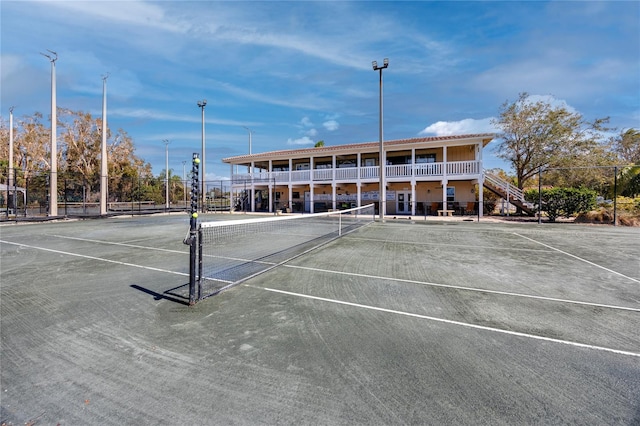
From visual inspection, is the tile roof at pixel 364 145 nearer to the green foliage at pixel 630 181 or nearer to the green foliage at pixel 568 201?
the green foliage at pixel 568 201

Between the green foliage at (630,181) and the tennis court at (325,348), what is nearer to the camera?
the tennis court at (325,348)

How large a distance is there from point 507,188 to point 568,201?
3.85 metres

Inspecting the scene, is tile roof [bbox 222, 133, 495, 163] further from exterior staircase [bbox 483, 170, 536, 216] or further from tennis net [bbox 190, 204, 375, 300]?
tennis net [bbox 190, 204, 375, 300]

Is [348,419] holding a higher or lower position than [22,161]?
lower

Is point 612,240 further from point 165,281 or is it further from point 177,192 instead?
point 177,192

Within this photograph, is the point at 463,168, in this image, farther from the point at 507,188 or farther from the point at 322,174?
the point at 322,174

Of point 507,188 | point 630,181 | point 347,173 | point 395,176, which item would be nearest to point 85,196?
point 347,173

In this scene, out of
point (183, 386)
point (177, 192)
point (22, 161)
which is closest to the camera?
point (183, 386)

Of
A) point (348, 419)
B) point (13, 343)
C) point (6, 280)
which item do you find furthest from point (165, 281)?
point (348, 419)

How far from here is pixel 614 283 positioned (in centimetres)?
556

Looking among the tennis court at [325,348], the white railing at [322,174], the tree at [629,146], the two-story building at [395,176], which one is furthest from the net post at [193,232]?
the tree at [629,146]

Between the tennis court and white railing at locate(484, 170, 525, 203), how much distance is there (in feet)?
59.2

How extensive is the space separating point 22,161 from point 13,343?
5267cm

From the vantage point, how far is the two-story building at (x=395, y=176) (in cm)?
2292
